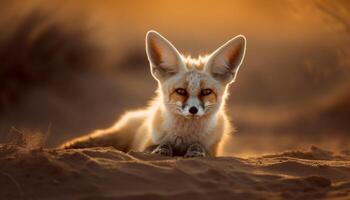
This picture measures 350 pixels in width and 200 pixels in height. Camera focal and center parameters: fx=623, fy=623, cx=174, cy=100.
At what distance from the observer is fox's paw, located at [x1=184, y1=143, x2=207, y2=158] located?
19.5ft

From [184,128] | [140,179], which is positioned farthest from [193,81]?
[140,179]

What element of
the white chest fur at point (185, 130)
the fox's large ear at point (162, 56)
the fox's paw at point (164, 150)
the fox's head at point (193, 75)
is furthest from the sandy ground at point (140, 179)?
the fox's large ear at point (162, 56)

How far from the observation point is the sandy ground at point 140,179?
421 centimetres

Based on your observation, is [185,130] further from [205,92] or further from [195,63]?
[195,63]

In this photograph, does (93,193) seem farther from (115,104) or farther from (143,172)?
(115,104)

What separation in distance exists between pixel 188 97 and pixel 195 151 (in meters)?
0.53

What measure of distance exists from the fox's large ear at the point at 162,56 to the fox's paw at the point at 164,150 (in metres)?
0.82

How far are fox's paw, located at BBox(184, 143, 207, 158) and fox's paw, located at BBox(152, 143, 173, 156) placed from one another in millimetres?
165

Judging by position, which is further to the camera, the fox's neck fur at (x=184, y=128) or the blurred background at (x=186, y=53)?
the blurred background at (x=186, y=53)

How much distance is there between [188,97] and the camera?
6.02 metres

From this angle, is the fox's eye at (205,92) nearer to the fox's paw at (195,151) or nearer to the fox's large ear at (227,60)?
the fox's large ear at (227,60)

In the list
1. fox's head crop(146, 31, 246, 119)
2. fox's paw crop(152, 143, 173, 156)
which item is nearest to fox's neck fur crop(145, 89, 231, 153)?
fox's head crop(146, 31, 246, 119)

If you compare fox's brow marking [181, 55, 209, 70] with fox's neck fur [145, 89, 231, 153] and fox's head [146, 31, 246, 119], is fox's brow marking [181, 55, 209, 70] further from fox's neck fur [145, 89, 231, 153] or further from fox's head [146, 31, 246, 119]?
fox's neck fur [145, 89, 231, 153]

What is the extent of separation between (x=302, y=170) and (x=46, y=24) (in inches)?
430
